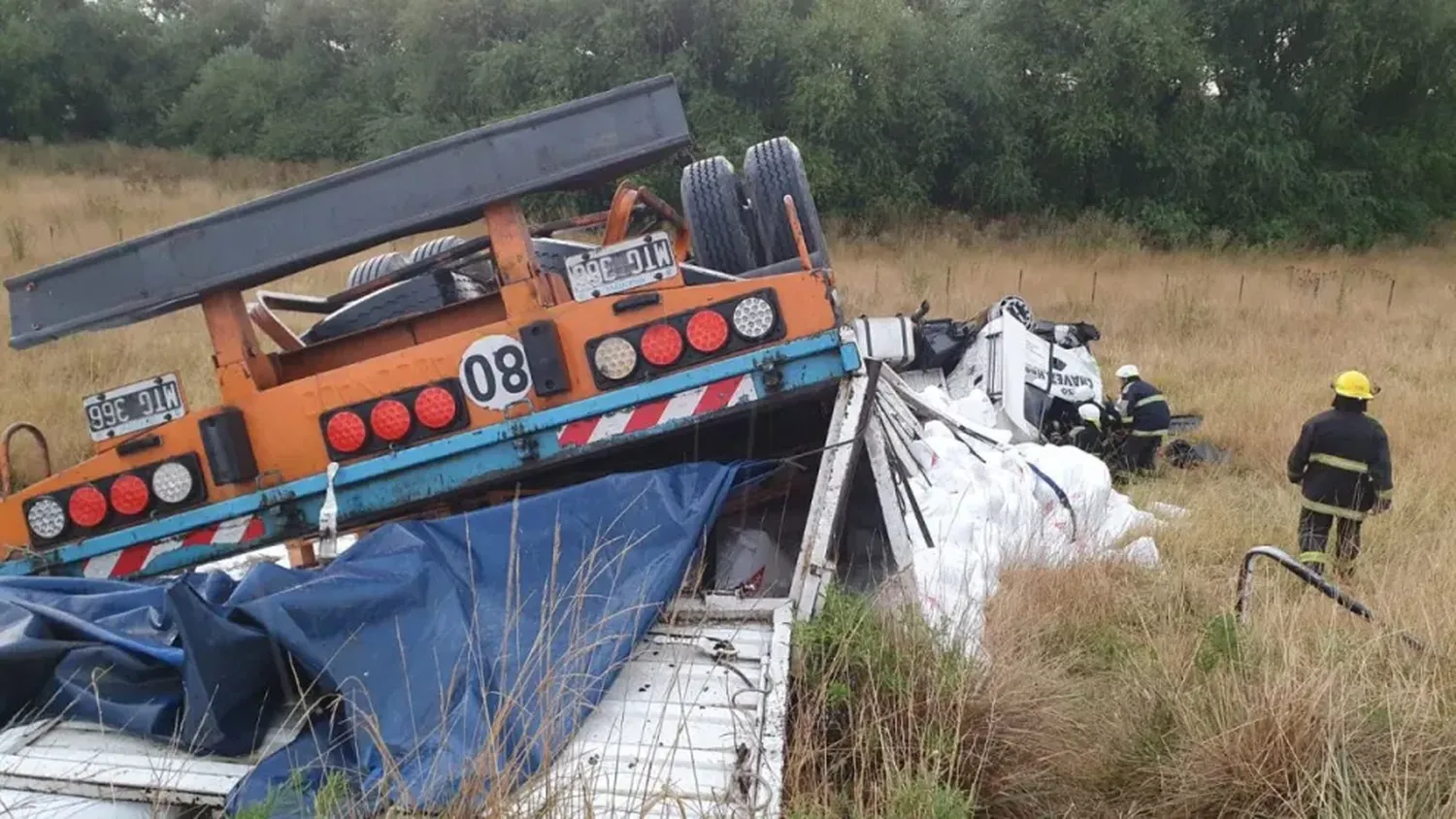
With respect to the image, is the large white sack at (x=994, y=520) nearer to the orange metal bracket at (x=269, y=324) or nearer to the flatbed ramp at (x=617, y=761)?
the flatbed ramp at (x=617, y=761)

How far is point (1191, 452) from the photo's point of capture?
728cm

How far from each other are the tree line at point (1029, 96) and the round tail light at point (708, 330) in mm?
16209

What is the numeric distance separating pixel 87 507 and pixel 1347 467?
5.15 meters

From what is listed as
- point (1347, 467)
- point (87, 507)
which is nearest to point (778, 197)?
point (87, 507)

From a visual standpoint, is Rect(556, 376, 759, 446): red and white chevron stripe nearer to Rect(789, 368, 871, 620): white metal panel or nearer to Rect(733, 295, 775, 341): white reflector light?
Rect(733, 295, 775, 341): white reflector light

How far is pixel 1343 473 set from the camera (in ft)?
17.2

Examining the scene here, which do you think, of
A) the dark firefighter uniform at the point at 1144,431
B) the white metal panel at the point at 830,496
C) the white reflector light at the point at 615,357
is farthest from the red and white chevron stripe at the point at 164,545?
the dark firefighter uniform at the point at 1144,431

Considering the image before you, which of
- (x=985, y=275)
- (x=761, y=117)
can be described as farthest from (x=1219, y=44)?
(x=985, y=275)

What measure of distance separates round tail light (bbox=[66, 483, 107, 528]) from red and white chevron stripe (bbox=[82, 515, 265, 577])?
116mm

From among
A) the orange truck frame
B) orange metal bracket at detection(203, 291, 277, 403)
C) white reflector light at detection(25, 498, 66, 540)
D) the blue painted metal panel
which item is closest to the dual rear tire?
the orange truck frame

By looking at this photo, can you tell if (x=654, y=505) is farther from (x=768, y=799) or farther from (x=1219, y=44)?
(x=1219, y=44)

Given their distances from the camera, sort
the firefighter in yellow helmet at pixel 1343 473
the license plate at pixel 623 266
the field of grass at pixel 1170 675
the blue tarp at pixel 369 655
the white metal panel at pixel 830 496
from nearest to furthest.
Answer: the blue tarp at pixel 369 655, the field of grass at pixel 1170 675, the white metal panel at pixel 830 496, the license plate at pixel 623 266, the firefighter in yellow helmet at pixel 1343 473

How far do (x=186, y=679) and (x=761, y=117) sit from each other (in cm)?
1950

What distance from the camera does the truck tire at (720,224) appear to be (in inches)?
171
